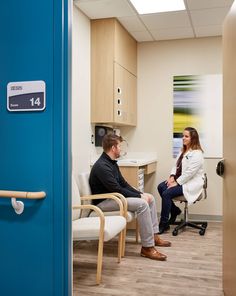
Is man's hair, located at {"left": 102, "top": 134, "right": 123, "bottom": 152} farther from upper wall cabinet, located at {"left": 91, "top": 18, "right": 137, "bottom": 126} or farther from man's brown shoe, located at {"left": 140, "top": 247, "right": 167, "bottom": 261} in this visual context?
man's brown shoe, located at {"left": 140, "top": 247, "right": 167, "bottom": 261}

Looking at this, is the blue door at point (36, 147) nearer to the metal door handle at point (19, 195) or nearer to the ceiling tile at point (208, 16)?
the metal door handle at point (19, 195)

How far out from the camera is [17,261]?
5.96ft

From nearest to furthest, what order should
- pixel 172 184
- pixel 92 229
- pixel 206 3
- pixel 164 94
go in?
pixel 92 229
pixel 206 3
pixel 172 184
pixel 164 94

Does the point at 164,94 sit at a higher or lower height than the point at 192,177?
higher

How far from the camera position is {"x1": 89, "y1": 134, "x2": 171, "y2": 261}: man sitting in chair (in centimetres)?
346

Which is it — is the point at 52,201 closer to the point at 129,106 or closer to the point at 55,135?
the point at 55,135

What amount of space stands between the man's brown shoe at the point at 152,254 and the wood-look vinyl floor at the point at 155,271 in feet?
0.17

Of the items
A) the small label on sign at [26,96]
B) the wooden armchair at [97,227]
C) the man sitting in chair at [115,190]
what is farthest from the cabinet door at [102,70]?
the small label on sign at [26,96]

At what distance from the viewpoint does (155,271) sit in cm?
312

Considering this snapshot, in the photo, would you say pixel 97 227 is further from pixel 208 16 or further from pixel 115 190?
pixel 208 16

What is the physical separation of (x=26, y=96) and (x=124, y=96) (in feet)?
9.98

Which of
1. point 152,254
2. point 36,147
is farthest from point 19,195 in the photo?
point 152,254

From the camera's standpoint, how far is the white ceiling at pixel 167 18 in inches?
153

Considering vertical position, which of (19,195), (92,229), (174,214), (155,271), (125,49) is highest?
(125,49)
